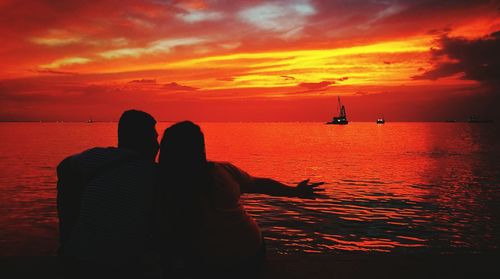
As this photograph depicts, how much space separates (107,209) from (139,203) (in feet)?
0.79

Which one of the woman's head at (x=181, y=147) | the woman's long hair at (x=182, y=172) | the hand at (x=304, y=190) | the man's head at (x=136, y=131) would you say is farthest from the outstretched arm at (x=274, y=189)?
the man's head at (x=136, y=131)

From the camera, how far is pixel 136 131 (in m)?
3.58

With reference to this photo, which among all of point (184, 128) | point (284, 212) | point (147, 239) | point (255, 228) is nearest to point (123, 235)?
point (147, 239)

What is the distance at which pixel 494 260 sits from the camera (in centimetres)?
602

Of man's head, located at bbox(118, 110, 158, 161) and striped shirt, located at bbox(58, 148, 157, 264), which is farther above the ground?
man's head, located at bbox(118, 110, 158, 161)

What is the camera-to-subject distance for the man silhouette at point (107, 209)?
10.4 ft

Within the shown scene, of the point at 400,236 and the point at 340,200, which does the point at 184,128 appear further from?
the point at 340,200

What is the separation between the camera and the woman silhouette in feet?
10.7

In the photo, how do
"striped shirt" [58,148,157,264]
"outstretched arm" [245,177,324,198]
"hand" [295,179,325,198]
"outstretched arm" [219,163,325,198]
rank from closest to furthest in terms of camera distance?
"striped shirt" [58,148,157,264]
"outstretched arm" [219,163,325,198]
"outstretched arm" [245,177,324,198]
"hand" [295,179,325,198]

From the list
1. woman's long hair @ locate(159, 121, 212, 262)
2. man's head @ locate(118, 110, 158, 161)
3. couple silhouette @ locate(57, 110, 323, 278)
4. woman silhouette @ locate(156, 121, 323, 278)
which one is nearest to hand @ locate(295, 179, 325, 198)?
woman silhouette @ locate(156, 121, 323, 278)

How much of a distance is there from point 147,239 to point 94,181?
63 centimetres

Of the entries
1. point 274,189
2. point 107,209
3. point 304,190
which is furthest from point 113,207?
point 304,190

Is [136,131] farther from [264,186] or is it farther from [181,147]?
[264,186]

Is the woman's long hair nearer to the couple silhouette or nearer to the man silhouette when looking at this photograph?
the couple silhouette
